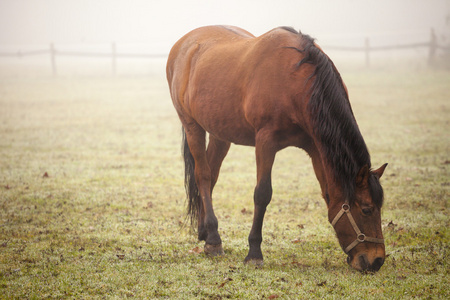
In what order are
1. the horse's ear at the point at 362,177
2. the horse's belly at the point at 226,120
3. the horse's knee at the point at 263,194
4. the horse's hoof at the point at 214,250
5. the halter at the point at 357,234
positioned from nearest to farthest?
the horse's ear at the point at 362,177, the halter at the point at 357,234, the horse's knee at the point at 263,194, the horse's belly at the point at 226,120, the horse's hoof at the point at 214,250

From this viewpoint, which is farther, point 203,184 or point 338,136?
point 203,184

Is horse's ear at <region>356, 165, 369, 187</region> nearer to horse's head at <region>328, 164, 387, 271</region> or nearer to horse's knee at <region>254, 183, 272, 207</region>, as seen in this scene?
horse's head at <region>328, 164, 387, 271</region>

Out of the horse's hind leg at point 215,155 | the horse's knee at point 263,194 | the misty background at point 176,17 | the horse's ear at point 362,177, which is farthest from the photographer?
the misty background at point 176,17

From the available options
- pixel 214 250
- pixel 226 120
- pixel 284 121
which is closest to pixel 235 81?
pixel 226 120

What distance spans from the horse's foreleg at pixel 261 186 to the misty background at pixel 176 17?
60.5 metres

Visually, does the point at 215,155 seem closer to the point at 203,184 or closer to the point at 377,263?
the point at 203,184

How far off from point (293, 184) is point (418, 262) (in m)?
3.61

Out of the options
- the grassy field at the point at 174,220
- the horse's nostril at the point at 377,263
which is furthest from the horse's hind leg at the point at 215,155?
the horse's nostril at the point at 377,263

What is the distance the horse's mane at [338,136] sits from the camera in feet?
12.6

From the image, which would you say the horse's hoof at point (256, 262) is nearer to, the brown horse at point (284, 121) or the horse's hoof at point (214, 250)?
the brown horse at point (284, 121)

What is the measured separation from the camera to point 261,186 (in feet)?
14.2

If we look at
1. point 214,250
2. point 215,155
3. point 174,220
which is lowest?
point 174,220

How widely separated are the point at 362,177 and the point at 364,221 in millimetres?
401

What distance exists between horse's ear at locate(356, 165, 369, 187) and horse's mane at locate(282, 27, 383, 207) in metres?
0.04
